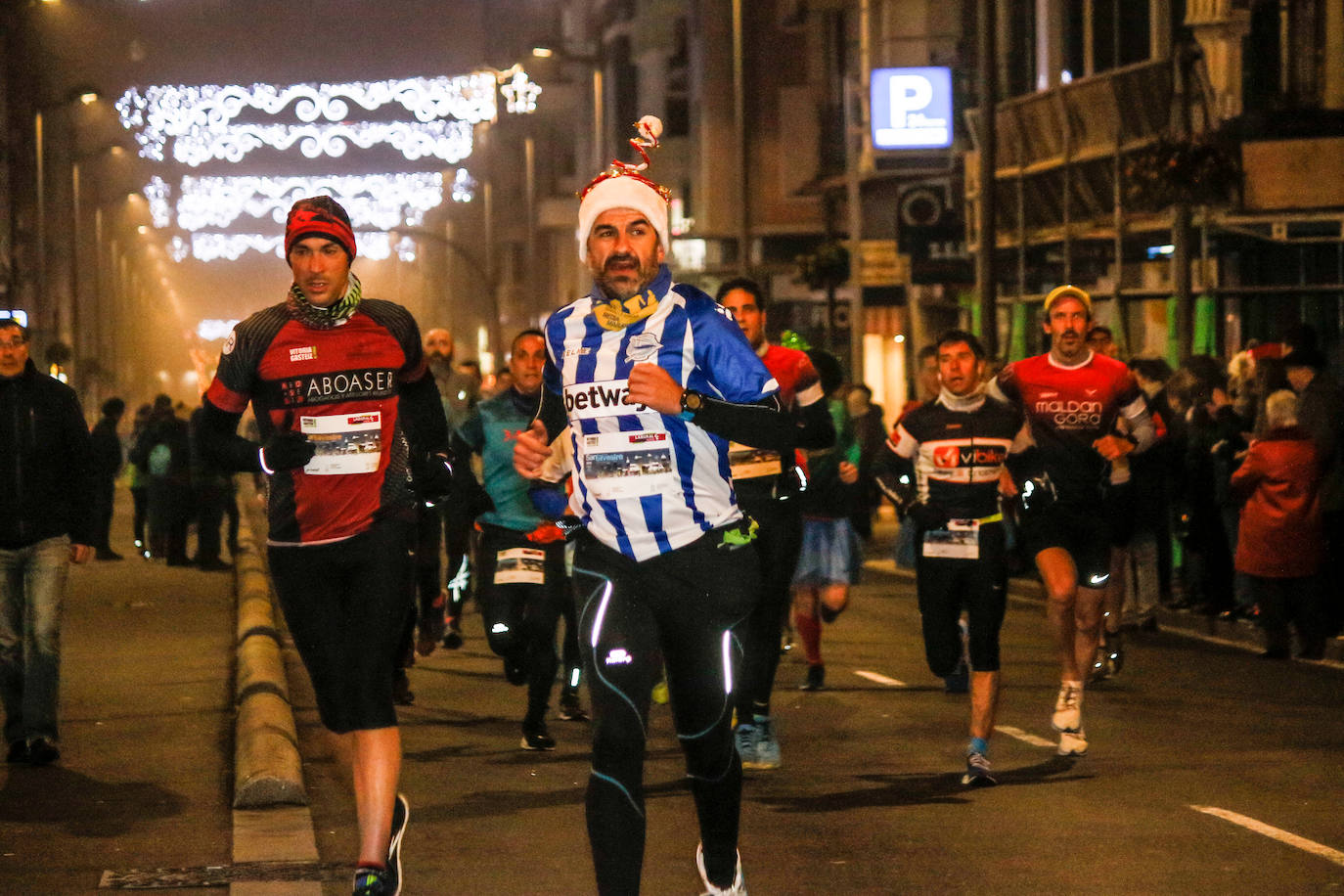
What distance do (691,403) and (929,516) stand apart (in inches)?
149

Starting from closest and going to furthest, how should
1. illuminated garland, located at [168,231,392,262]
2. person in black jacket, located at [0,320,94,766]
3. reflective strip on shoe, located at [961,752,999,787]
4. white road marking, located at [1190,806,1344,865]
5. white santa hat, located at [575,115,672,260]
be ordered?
white santa hat, located at [575,115,672,260] < white road marking, located at [1190,806,1344,865] < reflective strip on shoe, located at [961,752,999,787] < person in black jacket, located at [0,320,94,766] < illuminated garland, located at [168,231,392,262]

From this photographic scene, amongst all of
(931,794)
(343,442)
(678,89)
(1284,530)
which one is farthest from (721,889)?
(678,89)

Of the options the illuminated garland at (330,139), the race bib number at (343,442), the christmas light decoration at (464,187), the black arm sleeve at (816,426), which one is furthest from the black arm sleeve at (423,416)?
the illuminated garland at (330,139)

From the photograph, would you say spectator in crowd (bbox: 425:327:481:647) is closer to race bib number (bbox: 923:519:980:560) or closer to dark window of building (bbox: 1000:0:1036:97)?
race bib number (bbox: 923:519:980:560)

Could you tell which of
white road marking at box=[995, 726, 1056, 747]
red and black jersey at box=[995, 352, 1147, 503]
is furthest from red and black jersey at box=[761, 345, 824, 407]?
white road marking at box=[995, 726, 1056, 747]

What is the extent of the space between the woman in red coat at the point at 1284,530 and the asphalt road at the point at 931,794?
1023 mm

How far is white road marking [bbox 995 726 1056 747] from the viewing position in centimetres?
1040

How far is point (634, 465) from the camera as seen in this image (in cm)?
593

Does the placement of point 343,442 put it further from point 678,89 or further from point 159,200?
point 159,200

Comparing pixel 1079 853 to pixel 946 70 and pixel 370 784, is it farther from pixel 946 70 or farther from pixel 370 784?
pixel 946 70

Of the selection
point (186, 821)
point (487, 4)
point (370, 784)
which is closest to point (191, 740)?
point (186, 821)

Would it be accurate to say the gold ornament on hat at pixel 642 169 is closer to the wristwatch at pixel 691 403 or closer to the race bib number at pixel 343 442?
the wristwatch at pixel 691 403

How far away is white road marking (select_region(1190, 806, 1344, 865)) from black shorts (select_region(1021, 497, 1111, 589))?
1.90 m

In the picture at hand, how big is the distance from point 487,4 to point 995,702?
10757cm
